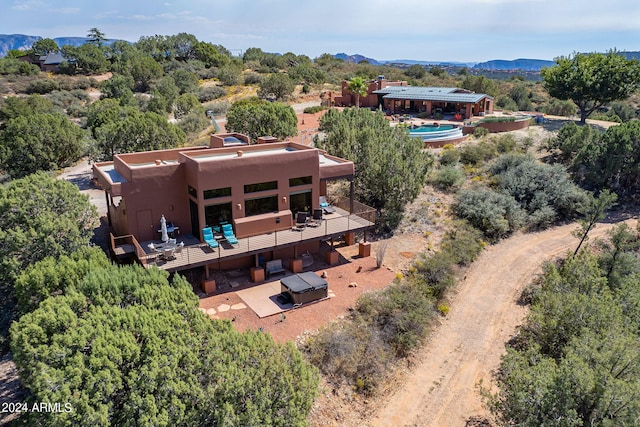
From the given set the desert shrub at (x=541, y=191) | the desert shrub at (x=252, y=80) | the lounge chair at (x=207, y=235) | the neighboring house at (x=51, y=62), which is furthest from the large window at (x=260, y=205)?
the neighboring house at (x=51, y=62)

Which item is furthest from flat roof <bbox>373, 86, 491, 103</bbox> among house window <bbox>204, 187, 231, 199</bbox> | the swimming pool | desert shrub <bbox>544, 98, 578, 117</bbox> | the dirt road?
house window <bbox>204, 187, 231, 199</bbox>

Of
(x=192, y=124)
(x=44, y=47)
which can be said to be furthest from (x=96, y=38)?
(x=192, y=124)

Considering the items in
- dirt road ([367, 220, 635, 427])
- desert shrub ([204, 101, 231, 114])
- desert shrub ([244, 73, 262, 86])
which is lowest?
dirt road ([367, 220, 635, 427])

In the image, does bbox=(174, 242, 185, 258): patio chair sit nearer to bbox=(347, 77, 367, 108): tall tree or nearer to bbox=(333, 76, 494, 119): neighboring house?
bbox=(347, 77, 367, 108): tall tree

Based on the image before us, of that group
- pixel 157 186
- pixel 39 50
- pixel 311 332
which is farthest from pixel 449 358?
pixel 39 50

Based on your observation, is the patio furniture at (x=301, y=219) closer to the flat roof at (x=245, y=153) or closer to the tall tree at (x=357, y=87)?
the flat roof at (x=245, y=153)

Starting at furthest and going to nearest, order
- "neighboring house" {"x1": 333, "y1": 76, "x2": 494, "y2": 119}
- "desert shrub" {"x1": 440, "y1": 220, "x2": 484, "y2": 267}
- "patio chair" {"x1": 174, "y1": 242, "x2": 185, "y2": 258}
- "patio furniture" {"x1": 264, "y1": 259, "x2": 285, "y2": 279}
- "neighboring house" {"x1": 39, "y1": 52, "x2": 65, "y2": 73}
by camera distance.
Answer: "neighboring house" {"x1": 39, "y1": 52, "x2": 65, "y2": 73} → "neighboring house" {"x1": 333, "y1": 76, "x2": 494, "y2": 119} → "desert shrub" {"x1": 440, "y1": 220, "x2": 484, "y2": 267} → "patio furniture" {"x1": 264, "y1": 259, "x2": 285, "y2": 279} → "patio chair" {"x1": 174, "y1": 242, "x2": 185, "y2": 258}
